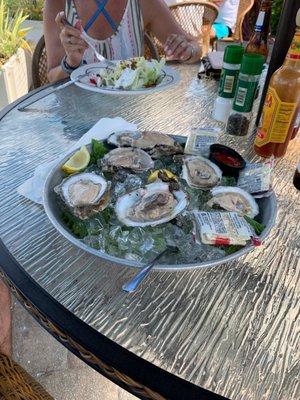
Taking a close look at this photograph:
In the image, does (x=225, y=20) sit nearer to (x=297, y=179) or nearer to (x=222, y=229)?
(x=297, y=179)

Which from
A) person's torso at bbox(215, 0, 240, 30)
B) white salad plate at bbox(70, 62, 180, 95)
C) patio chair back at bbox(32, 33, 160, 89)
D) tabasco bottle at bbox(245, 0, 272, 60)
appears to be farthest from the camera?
person's torso at bbox(215, 0, 240, 30)

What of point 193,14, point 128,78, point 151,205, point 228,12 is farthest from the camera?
point 228,12

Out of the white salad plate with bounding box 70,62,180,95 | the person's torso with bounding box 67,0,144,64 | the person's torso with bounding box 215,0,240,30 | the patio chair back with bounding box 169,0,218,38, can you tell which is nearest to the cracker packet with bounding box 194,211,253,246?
the white salad plate with bounding box 70,62,180,95

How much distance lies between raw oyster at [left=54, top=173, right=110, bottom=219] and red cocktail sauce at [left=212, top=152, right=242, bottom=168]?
285 mm

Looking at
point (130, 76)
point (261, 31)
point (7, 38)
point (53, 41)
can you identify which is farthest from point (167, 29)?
point (7, 38)

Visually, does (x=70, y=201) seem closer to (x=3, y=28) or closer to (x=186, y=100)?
(x=186, y=100)

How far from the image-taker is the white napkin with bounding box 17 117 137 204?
85 cm

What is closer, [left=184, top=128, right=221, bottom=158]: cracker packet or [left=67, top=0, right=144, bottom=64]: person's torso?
[left=184, top=128, right=221, bottom=158]: cracker packet

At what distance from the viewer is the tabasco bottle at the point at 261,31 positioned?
1.05 metres

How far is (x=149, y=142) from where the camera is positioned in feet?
2.97

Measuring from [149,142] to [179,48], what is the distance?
2.93 ft

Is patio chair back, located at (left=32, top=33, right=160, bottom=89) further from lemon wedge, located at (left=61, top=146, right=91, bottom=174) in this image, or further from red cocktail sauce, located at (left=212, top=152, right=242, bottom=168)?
red cocktail sauce, located at (left=212, top=152, right=242, bottom=168)

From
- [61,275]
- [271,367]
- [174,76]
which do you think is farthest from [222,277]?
[174,76]

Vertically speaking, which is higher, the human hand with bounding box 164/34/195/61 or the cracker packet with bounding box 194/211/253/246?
the human hand with bounding box 164/34/195/61
